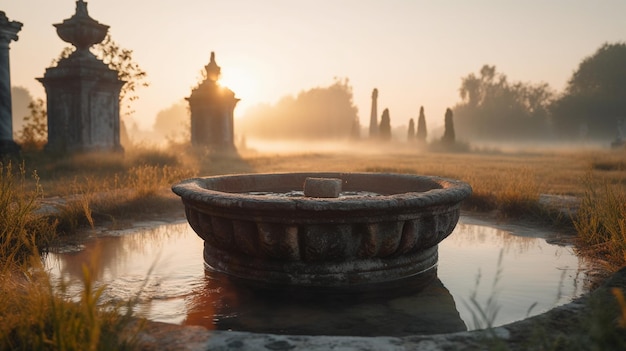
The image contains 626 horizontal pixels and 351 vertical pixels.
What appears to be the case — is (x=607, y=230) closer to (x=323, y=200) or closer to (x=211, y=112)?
(x=323, y=200)

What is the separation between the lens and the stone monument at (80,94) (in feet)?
46.5

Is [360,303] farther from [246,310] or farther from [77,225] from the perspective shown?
[77,225]

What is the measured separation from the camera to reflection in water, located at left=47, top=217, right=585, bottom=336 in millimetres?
3199

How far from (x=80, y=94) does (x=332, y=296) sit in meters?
13.0

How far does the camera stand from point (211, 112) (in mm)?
21453

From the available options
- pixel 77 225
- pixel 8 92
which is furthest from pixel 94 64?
pixel 77 225

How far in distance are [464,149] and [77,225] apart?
34.0 metres

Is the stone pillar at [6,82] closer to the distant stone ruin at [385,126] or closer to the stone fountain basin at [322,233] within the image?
the stone fountain basin at [322,233]

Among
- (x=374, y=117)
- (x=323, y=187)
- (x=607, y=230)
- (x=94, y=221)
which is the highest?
(x=374, y=117)

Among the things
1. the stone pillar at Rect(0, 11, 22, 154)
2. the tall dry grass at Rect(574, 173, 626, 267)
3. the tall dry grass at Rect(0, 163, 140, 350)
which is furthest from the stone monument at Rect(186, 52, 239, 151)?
the tall dry grass at Rect(0, 163, 140, 350)

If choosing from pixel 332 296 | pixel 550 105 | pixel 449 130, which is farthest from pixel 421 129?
pixel 332 296

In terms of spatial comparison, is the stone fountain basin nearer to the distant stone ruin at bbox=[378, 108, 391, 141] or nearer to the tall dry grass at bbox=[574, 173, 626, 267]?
the tall dry grass at bbox=[574, 173, 626, 267]

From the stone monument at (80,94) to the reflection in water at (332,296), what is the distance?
10.1 metres

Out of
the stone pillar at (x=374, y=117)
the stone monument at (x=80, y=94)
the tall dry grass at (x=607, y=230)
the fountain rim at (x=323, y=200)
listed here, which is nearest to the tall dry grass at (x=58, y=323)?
the fountain rim at (x=323, y=200)
